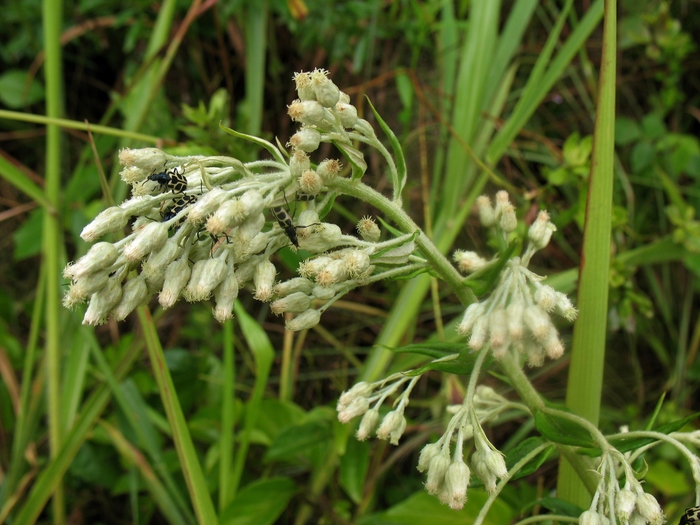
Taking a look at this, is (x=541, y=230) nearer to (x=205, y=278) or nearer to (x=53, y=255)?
(x=205, y=278)

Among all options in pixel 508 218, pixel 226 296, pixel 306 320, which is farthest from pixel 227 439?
pixel 508 218

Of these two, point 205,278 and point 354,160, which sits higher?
point 354,160

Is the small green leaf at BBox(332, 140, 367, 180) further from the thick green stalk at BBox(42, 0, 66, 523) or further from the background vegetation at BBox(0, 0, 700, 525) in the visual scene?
the thick green stalk at BBox(42, 0, 66, 523)

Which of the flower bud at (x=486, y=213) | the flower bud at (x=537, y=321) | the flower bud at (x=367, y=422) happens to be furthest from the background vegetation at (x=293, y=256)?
the flower bud at (x=537, y=321)

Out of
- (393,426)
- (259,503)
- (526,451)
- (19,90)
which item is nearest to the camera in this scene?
(393,426)

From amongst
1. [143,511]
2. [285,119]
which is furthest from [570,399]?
[285,119]

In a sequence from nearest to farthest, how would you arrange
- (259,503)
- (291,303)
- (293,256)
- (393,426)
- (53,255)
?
1. (291,303)
2. (393,426)
3. (293,256)
4. (259,503)
5. (53,255)

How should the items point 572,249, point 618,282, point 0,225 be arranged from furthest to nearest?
point 0,225 → point 572,249 → point 618,282

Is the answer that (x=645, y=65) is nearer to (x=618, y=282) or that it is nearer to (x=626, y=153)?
(x=626, y=153)

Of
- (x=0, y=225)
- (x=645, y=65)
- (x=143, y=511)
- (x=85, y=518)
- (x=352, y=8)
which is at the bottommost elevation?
(x=85, y=518)
